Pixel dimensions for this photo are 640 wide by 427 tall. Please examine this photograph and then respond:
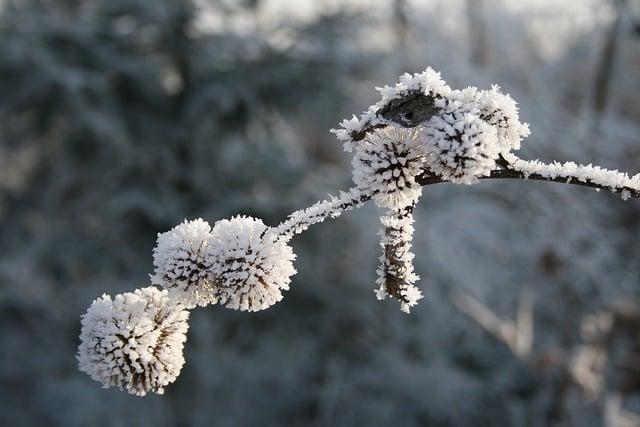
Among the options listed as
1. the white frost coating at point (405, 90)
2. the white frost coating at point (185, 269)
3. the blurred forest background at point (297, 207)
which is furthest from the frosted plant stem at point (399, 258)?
the blurred forest background at point (297, 207)

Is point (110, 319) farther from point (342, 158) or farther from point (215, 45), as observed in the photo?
point (342, 158)

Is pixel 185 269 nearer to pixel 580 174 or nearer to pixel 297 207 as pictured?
pixel 580 174

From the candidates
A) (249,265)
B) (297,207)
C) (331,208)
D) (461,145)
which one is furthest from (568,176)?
(297,207)

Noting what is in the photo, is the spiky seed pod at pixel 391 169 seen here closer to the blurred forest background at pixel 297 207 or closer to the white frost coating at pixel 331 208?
the white frost coating at pixel 331 208

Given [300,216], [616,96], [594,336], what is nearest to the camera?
[300,216]

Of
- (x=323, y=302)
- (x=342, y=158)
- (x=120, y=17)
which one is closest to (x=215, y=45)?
(x=120, y=17)

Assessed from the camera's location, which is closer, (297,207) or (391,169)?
(391,169)
